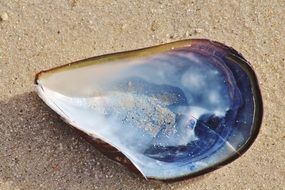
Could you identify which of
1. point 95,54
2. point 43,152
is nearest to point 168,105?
point 95,54

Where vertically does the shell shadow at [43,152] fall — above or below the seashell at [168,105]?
below

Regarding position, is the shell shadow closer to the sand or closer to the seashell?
the sand

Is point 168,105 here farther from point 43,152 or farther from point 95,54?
point 43,152

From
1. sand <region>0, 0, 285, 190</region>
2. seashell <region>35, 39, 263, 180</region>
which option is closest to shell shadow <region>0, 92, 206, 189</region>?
sand <region>0, 0, 285, 190</region>

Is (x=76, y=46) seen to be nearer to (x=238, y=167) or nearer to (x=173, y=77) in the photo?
(x=173, y=77)

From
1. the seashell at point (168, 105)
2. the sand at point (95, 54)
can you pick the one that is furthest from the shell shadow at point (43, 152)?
the seashell at point (168, 105)

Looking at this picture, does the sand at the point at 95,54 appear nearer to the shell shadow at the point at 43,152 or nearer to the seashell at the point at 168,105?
the shell shadow at the point at 43,152
